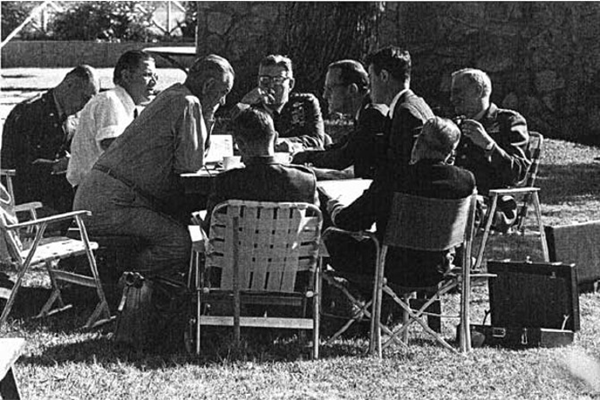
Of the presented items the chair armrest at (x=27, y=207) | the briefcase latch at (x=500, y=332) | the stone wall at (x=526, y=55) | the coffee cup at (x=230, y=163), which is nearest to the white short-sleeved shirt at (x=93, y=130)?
the chair armrest at (x=27, y=207)

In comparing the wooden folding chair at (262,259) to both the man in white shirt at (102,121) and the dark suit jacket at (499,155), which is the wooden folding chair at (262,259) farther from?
the dark suit jacket at (499,155)

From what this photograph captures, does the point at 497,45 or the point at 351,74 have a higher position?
the point at 351,74

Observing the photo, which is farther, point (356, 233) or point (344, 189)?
point (344, 189)

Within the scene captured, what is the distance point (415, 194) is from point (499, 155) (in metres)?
1.64

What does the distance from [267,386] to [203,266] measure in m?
Result: 1.00

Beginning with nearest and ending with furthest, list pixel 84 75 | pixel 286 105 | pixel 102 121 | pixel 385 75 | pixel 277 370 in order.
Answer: pixel 277 370 → pixel 385 75 → pixel 102 121 → pixel 84 75 → pixel 286 105

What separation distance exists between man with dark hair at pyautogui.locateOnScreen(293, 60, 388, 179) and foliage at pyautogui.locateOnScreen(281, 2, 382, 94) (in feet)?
15.8

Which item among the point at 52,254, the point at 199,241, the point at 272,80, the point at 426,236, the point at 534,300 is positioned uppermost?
the point at 272,80

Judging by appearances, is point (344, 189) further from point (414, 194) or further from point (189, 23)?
point (189, 23)

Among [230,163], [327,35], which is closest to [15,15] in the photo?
[327,35]

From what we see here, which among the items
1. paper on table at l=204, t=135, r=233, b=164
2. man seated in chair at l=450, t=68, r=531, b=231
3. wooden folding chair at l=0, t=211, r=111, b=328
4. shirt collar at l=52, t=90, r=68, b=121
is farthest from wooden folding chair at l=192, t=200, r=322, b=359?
shirt collar at l=52, t=90, r=68, b=121

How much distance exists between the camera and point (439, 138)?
561 centimetres

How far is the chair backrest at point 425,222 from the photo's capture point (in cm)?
559

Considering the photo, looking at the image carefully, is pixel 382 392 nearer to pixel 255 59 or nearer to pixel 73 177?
pixel 73 177
